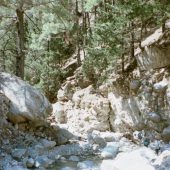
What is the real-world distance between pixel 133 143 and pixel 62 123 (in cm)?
514

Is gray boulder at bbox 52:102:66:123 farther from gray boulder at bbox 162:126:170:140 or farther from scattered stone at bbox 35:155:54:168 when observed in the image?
scattered stone at bbox 35:155:54:168

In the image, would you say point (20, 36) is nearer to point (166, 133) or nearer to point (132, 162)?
point (132, 162)

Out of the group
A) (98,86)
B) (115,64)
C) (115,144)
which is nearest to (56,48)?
(98,86)

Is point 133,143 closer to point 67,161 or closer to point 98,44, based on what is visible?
point 67,161

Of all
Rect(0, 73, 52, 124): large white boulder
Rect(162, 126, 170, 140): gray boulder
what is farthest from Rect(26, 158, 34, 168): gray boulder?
Rect(162, 126, 170, 140): gray boulder

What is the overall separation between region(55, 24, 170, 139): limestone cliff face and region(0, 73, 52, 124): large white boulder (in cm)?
370

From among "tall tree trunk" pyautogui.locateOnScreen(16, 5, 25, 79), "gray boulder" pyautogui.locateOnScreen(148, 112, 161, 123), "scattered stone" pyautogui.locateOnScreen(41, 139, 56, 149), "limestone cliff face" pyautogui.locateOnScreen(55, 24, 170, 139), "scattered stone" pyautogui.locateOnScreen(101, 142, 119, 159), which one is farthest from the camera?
"limestone cliff face" pyautogui.locateOnScreen(55, 24, 170, 139)

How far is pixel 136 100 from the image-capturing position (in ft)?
56.0

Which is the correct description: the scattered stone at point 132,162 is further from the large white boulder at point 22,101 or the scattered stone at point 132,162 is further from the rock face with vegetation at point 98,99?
the large white boulder at point 22,101

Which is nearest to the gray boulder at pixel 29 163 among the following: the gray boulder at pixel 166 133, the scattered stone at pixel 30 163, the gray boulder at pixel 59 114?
the scattered stone at pixel 30 163

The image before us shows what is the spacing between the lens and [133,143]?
16234 millimetres

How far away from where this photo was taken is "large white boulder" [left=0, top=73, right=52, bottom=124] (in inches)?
562

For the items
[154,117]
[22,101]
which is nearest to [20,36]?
[22,101]

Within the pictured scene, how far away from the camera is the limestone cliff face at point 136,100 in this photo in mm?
16266
